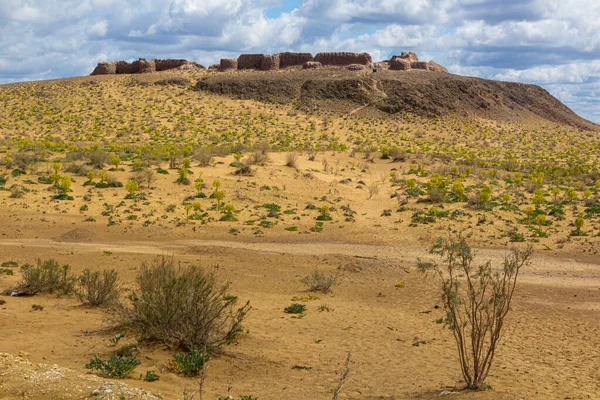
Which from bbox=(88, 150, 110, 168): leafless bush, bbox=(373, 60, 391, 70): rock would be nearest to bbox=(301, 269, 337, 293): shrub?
bbox=(88, 150, 110, 168): leafless bush

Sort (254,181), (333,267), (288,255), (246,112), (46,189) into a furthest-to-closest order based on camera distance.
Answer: (246,112) < (254,181) < (46,189) < (288,255) < (333,267)

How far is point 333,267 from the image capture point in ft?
57.6

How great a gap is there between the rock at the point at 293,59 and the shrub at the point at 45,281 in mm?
71088

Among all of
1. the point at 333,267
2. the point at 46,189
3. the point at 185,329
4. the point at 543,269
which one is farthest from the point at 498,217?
the point at 46,189

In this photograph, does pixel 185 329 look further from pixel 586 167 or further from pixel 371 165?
pixel 586 167

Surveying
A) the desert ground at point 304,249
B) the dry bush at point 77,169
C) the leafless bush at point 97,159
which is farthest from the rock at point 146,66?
the dry bush at point 77,169

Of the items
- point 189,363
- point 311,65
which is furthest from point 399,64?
point 189,363

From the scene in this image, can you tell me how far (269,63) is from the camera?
260ft

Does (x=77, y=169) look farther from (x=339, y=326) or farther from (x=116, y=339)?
(x=116, y=339)

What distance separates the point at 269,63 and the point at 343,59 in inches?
419

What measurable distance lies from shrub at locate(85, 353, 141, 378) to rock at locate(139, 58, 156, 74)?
75492mm

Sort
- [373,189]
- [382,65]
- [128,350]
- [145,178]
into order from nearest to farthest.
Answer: [128,350] < [145,178] < [373,189] < [382,65]

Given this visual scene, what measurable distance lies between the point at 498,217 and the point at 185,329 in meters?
18.8

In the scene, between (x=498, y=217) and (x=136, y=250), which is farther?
(x=498, y=217)
